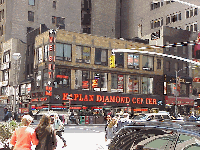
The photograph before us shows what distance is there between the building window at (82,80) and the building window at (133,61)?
9.42m

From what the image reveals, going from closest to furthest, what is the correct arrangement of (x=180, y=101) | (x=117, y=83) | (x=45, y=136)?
(x=45, y=136)
(x=117, y=83)
(x=180, y=101)

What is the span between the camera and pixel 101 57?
56.8 meters

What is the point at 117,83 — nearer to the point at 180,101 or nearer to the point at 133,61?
the point at 133,61

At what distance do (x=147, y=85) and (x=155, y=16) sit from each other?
68.3ft

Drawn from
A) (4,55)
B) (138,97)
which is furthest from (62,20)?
(138,97)

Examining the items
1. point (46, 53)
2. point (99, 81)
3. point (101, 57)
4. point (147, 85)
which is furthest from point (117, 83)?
point (46, 53)

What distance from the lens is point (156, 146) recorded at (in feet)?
16.1

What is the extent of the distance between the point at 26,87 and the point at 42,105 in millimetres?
10047

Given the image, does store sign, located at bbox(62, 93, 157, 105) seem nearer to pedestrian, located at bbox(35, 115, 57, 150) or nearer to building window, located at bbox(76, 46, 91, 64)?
building window, located at bbox(76, 46, 91, 64)

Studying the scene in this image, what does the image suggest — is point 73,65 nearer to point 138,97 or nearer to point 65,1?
point 138,97

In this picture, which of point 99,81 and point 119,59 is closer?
point 99,81

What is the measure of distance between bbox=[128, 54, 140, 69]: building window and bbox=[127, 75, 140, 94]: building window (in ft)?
6.47

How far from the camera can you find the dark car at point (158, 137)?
4.52 m

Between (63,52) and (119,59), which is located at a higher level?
(63,52)
